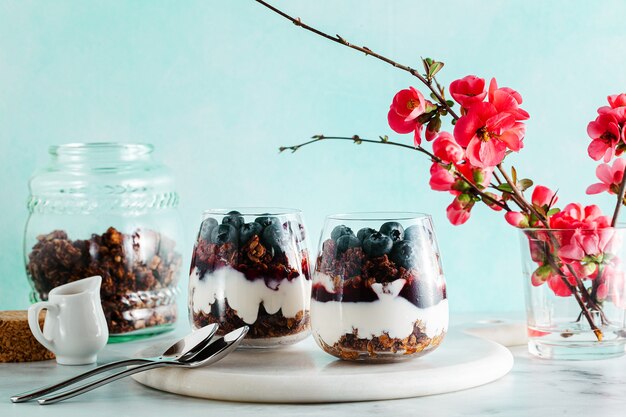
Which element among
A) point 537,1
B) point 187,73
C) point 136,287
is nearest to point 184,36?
point 187,73

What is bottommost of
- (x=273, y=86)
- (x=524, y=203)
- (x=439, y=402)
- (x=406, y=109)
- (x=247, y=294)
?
(x=439, y=402)

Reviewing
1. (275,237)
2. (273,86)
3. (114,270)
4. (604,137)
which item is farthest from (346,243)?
(273,86)

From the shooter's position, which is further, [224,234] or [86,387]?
[224,234]

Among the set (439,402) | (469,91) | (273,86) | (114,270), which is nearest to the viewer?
(439,402)

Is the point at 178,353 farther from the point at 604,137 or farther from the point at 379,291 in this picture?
the point at 604,137

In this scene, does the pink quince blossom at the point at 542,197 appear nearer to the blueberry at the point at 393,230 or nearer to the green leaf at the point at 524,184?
the green leaf at the point at 524,184

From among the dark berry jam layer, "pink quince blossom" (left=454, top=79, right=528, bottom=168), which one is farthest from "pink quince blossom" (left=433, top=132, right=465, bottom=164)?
the dark berry jam layer

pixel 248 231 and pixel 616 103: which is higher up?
pixel 616 103

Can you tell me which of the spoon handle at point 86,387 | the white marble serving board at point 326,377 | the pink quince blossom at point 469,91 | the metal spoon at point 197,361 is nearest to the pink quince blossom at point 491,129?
the pink quince blossom at point 469,91
